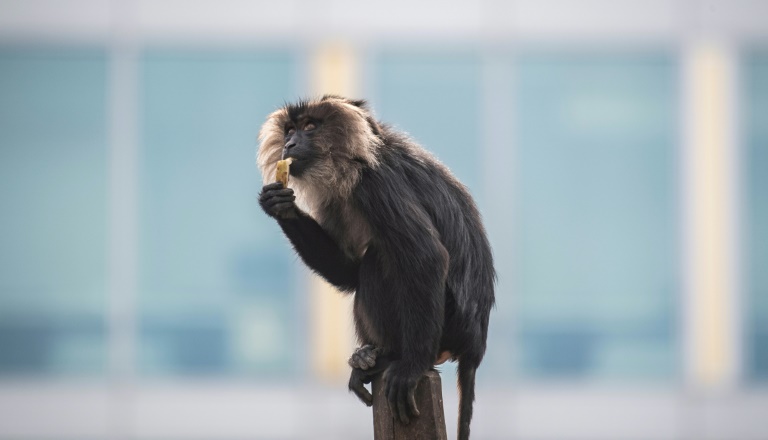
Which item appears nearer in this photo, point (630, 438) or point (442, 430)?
point (442, 430)

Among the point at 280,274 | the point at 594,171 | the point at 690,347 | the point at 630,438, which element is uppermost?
the point at 594,171

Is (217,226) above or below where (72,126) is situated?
below

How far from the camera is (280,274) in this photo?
11.4m

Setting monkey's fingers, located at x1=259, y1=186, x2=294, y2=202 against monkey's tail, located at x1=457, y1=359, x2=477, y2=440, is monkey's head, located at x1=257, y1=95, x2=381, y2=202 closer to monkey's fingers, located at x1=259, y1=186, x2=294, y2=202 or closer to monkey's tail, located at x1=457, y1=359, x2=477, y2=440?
monkey's fingers, located at x1=259, y1=186, x2=294, y2=202

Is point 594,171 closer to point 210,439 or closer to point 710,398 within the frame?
point 710,398

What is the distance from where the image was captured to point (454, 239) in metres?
5.14

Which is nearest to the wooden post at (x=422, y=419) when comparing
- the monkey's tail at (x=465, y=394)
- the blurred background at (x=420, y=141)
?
the monkey's tail at (x=465, y=394)

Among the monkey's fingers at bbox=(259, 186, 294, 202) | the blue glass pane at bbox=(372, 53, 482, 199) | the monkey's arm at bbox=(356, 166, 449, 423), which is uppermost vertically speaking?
the blue glass pane at bbox=(372, 53, 482, 199)

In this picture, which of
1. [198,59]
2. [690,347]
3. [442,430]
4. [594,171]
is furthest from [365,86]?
[442,430]

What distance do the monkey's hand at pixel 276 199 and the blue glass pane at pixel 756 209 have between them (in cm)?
756

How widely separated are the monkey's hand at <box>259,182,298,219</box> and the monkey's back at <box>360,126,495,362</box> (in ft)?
1.03

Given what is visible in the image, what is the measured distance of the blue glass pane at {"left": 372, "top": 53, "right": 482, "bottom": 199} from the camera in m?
11.4

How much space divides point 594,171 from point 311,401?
336 centimetres

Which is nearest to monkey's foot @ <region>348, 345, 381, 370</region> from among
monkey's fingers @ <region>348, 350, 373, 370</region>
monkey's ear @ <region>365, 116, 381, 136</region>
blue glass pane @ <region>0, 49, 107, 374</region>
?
monkey's fingers @ <region>348, 350, 373, 370</region>
